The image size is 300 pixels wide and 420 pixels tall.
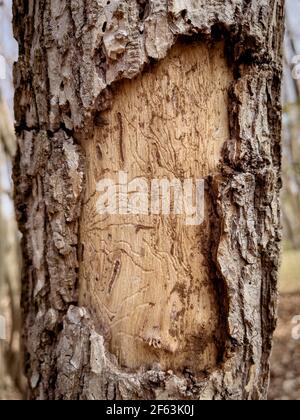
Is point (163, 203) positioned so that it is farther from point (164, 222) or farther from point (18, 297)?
point (18, 297)

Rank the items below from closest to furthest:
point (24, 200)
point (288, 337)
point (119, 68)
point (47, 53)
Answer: point (119, 68) → point (47, 53) → point (24, 200) → point (288, 337)

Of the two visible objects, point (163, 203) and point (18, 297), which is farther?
point (18, 297)

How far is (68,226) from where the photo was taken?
1.27m

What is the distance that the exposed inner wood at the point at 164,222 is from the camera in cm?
121

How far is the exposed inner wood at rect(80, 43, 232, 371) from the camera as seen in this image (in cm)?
121

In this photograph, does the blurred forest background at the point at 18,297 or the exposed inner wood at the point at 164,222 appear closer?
the exposed inner wood at the point at 164,222

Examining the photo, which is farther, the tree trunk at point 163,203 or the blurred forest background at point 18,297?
the blurred forest background at point 18,297

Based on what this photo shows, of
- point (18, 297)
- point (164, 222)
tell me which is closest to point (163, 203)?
point (164, 222)

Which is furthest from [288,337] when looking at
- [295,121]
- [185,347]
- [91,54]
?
[91,54]

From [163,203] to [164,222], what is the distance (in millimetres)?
58

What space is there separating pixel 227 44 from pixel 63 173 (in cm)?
64

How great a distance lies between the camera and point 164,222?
123 cm

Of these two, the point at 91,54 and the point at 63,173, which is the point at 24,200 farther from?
the point at 91,54

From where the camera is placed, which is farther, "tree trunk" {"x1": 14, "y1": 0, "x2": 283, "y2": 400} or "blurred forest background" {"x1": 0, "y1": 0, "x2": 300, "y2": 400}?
"blurred forest background" {"x1": 0, "y1": 0, "x2": 300, "y2": 400}
